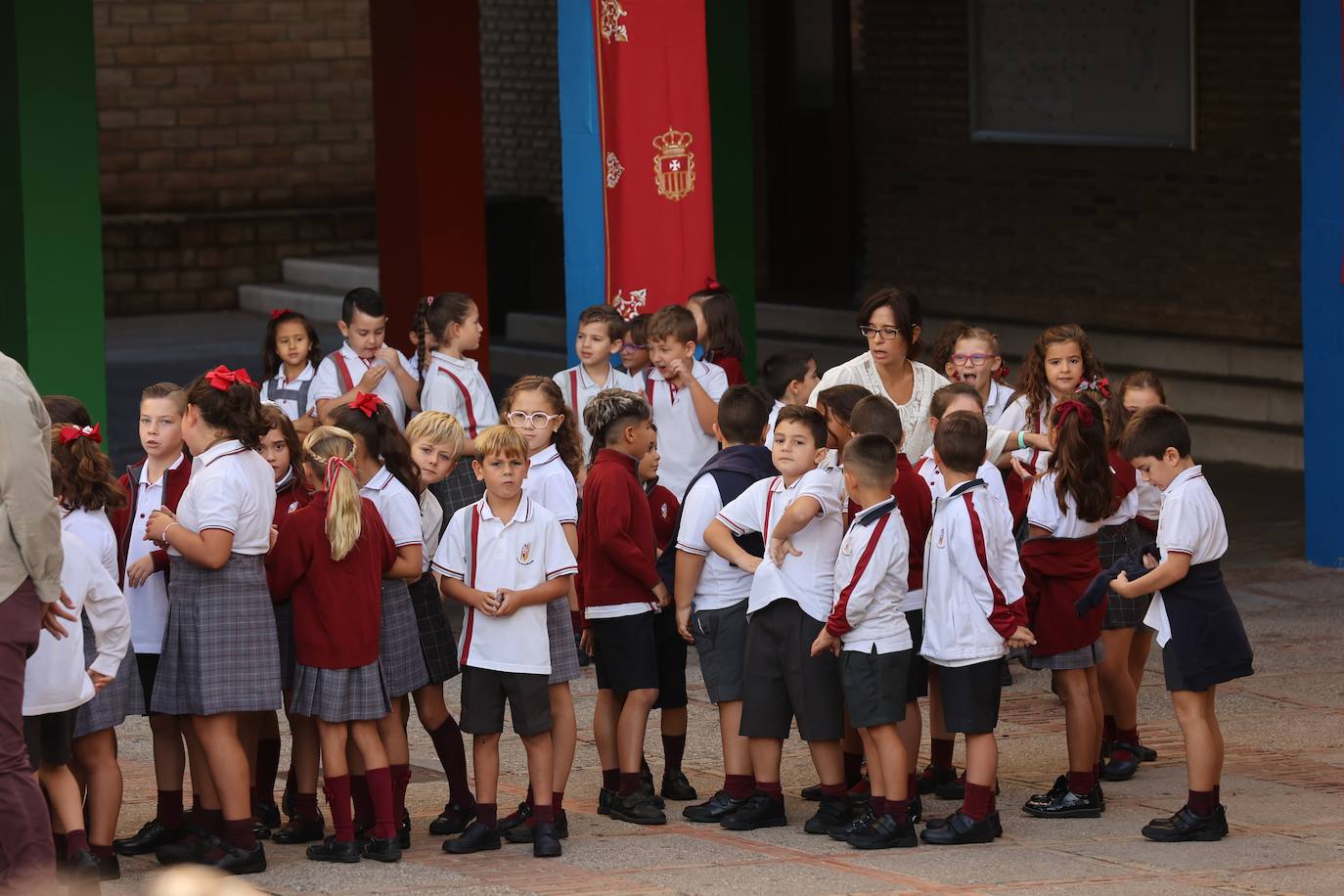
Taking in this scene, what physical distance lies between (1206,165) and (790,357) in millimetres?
7945

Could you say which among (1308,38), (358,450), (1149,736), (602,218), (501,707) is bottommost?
(1149,736)

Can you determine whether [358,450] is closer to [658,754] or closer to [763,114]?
[658,754]

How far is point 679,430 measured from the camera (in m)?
8.65

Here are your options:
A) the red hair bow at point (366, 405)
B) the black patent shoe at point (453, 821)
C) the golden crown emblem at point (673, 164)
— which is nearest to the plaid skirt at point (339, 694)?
the black patent shoe at point (453, 821)

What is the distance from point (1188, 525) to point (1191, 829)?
939 mm

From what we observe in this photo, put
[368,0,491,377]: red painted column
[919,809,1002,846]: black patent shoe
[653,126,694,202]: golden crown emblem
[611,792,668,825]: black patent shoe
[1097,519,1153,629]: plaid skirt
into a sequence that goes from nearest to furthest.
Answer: [919,809,1002,846]: black patent shoe → [611,792,668,825]: black patent shoe → [1097,519,1153,629]: plaid skirt → [653,126,694,202]: golden crown emblem → [368,0,491,377]: red painted column

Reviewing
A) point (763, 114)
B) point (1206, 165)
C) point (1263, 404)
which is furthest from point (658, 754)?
point (763, 114)

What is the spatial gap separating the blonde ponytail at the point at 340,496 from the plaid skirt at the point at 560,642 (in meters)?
0.71

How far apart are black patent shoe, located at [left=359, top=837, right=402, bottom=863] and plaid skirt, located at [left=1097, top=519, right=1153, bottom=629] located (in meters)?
2.64

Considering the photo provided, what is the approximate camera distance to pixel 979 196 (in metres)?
17.0

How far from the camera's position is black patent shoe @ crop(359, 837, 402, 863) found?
6.26m

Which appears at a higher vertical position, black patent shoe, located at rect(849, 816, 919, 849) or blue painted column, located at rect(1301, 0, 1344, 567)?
blue painted column, located at rect(1301, 0, 1344, 567)

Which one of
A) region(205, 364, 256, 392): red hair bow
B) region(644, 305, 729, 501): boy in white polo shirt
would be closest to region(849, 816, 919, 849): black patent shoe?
region(205, 364, 256, 392): red hair bow

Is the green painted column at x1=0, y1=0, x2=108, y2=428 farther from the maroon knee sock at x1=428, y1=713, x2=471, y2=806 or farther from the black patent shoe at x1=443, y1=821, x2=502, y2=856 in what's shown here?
the black patent shoe at x1=443, y1=821, x2=502, y2=856
